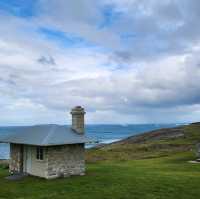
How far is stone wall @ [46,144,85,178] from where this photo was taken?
29422 mm

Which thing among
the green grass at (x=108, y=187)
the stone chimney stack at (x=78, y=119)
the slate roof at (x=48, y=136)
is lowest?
the green grass at (x=108, y=187)

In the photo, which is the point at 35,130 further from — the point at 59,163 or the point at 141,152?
the point at 141,152

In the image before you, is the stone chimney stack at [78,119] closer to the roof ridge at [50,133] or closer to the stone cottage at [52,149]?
the stone cottage at [52,149]

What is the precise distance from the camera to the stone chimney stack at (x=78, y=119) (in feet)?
105

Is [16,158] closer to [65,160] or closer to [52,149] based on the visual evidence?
[52,149]

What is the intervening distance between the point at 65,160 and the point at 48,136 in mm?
2497

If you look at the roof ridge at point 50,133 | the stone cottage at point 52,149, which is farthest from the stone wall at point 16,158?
the roof ridge at point 50,133

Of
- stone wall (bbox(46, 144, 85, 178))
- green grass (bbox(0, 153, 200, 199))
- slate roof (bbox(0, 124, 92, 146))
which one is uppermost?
slate roof (bbox(0, 124, 92, 146))

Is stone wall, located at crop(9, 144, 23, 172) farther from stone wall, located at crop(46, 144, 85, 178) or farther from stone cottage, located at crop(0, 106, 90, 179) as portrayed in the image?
stone wall, located at crop(46, 144, 85, 178)

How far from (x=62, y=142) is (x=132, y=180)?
A: 21.3ft

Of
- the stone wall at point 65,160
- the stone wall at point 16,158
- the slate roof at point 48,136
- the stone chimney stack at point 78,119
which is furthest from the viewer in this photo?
the stone wall at point 16,158

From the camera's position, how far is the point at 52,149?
29.6m

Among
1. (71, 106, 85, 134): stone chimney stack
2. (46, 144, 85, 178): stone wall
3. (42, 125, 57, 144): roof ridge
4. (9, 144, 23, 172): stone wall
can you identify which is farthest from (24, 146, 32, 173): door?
(71, 106, 85, 134): stone chimney stack

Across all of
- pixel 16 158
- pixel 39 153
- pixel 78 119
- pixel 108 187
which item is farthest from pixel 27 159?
pixel 108 187
